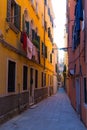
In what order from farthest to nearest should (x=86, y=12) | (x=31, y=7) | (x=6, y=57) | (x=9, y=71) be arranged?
(x=31, y=7) → (x=9, y=71) → (x=6, y=57) → (x=86, y=12)

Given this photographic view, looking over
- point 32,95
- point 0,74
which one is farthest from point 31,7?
point 0,74

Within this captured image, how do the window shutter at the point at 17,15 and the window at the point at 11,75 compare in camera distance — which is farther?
the window shutter at the point at 17,15

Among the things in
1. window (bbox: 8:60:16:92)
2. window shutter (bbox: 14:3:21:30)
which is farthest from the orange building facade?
window (bbox: 8:60:16:92)

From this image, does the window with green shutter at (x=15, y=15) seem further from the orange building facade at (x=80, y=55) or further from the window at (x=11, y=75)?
the orange building facade at (x=80, y=55)

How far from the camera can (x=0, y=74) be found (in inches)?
489

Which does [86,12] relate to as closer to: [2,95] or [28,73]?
[2,95]

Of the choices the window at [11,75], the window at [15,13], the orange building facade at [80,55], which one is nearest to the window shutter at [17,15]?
the window at [15,13]

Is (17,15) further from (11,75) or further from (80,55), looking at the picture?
(80,55)

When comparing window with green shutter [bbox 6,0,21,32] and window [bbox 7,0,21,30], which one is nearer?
window with green shutter [bbox 6,0,21,32]

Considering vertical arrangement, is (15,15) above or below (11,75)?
above

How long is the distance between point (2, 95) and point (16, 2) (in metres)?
5.14

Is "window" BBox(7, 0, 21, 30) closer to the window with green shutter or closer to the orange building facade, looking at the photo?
the window with green shutter

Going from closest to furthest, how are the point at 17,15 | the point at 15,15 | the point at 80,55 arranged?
the point at 80,55
the point at 15,15
the point at 17,15

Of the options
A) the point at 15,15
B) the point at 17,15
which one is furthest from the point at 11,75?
the point at 17,15
